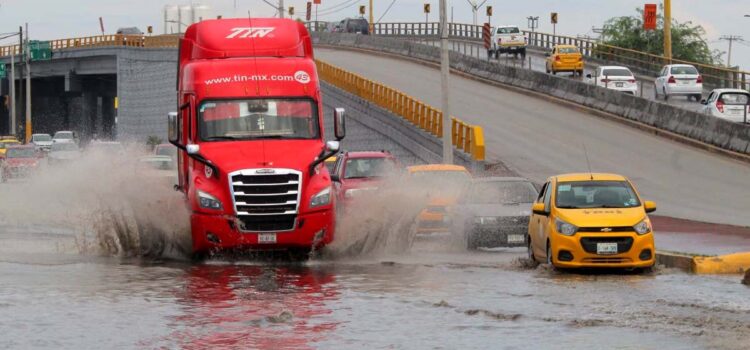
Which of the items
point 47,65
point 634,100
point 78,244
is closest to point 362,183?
point 78,244

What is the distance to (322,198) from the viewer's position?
2186cm

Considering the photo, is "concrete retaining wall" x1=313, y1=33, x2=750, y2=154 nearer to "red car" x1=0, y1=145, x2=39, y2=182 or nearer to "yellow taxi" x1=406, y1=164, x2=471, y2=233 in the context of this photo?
"yellow taxi" x1=406, y1=164, x2=471, y2=233

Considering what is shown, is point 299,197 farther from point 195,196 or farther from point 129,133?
point 129,133

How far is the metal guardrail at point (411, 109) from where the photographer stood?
4788 cm

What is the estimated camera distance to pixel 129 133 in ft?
357

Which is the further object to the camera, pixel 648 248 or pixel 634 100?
pixel 634 100

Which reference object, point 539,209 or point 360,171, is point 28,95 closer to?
point 360,171

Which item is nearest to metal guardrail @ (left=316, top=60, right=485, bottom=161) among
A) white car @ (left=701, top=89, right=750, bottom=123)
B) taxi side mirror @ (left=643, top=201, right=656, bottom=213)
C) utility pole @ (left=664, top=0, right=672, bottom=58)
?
white car @ (left=701, top=89, right=750, bottom=123)

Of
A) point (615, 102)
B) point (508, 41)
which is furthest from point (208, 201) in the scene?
point (508, 41)

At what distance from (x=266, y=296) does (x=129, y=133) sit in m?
93.2

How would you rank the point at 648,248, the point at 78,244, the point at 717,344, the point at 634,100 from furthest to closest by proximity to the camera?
the point at 634,100, the point at 78,244, the point at 648,248, the point at 717,344

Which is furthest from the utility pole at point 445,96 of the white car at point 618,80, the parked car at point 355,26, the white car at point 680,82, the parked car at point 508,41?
the parked car at point 355,26

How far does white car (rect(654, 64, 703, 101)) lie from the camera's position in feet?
227

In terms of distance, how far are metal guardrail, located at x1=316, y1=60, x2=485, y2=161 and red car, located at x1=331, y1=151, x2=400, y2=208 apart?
14.9 metres
